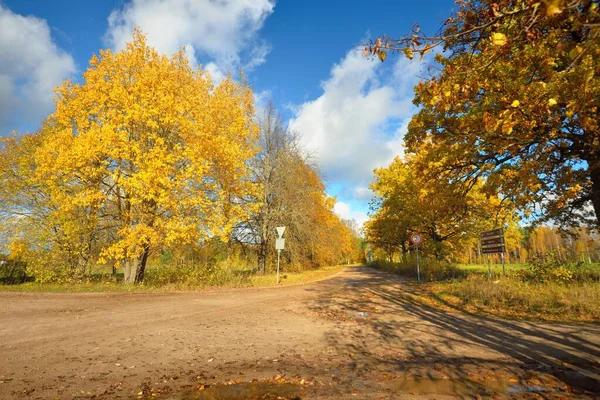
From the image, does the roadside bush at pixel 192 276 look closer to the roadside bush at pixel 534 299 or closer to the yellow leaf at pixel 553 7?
the roadside bush at pixel 534 299

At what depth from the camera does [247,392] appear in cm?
401

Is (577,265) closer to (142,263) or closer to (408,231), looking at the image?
(408,231)

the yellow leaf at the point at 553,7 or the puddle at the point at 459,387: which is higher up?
the yellow leaf at the point at 553,7

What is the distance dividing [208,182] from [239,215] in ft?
8.15

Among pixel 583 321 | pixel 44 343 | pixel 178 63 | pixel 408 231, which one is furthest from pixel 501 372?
pixel 408 231

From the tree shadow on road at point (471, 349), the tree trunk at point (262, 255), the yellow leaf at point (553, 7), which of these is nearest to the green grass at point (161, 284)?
the tree trunk at point (262, 255)

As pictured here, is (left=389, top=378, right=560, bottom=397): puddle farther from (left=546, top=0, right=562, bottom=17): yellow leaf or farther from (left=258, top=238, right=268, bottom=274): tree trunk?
(left=258, top=238, right=268, bottom=274): tree trunk

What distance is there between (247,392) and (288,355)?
1.63 m

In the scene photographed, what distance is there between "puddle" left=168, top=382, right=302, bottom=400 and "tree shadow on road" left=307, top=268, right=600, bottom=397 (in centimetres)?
122

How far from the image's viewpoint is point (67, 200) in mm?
13594

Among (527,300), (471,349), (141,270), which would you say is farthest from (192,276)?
(527,300)

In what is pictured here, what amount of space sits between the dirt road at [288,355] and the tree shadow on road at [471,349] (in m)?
0.03

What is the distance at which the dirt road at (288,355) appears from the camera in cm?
408

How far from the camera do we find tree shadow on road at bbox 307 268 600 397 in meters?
4.35
